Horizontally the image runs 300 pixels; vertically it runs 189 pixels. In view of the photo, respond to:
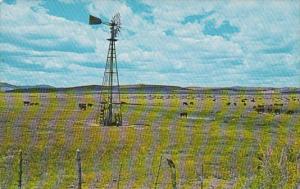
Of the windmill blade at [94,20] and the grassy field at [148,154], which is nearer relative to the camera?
the grassy field at [148,154]

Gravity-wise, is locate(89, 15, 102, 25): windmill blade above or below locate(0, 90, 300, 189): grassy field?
above

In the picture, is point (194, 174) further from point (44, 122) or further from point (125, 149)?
point (44, 122)

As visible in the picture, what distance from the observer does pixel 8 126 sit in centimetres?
4188

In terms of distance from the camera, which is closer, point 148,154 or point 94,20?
point 148,154

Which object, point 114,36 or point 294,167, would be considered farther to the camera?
point 114,36

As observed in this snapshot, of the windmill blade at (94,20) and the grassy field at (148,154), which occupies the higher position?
the windmill blade at (94,20)

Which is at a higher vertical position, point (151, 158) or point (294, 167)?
point (294, 167)

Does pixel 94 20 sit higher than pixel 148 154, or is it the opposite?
pixel 94 20

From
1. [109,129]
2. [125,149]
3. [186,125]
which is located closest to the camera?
[125,149]

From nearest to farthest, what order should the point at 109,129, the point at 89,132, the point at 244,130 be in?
the point at 89,132
the point at 109,129
the point at 244,130

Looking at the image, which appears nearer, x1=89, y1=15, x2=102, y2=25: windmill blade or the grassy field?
the grassy field

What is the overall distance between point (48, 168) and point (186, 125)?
26692 mm

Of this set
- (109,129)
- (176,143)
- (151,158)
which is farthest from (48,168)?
(109,129)

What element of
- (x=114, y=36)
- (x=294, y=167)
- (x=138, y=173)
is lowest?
(x=138, y=173)
